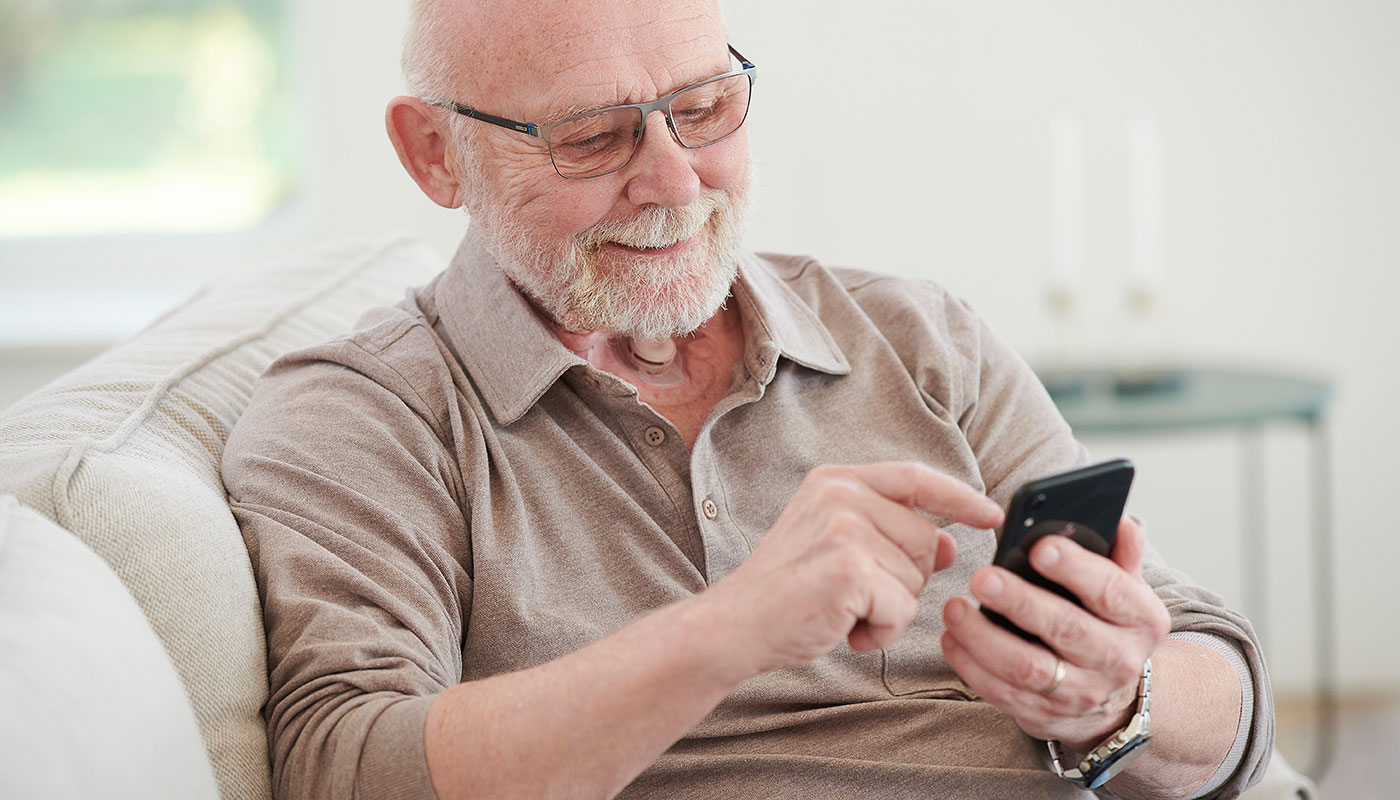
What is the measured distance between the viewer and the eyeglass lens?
119cm

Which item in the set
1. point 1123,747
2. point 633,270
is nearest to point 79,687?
point 633,270

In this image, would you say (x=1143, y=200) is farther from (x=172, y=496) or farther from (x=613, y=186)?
(x=172, y=496)

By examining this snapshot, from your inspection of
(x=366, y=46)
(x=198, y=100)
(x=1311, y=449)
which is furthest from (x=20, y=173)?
(x=1311, y=449)

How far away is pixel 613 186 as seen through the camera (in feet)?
4.00

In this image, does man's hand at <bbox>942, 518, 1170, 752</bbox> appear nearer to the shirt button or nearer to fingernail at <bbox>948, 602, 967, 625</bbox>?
fingernail at <bbox>948, 602, 967, 625</bbox>

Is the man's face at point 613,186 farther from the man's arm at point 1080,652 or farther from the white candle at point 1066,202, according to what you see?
the white candle at point 1066,202

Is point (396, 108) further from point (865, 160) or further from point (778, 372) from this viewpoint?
point (865, 160)

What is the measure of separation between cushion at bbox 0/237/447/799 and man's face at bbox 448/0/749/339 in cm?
33

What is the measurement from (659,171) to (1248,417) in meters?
1.43

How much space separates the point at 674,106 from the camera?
1.21m

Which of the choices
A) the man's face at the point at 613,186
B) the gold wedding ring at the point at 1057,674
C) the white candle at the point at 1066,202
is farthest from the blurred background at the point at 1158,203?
the gold wedding ring at the point at 1057,674

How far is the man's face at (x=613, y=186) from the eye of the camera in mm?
1176

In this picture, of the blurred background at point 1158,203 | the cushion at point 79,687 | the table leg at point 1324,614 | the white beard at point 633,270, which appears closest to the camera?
the cushion at point 79,687

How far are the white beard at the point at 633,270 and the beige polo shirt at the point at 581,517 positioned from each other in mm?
40
